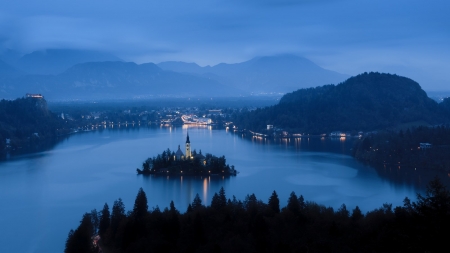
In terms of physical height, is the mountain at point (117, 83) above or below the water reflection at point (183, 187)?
above

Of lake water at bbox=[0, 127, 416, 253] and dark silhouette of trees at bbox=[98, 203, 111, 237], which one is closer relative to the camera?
dark silhouette of trees at bbox=[98, 203, 111, 237]

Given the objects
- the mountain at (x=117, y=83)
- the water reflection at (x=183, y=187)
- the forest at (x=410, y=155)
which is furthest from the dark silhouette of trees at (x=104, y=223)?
the mountain at (x=117, y=83)

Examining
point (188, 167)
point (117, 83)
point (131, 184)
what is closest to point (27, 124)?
point (188, 167)

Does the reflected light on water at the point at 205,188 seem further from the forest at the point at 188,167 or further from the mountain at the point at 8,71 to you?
the mountain at the point at 8,71

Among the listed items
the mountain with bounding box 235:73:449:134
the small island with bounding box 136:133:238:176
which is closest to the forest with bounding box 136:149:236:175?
the small island with bounding box 136:133:238:176

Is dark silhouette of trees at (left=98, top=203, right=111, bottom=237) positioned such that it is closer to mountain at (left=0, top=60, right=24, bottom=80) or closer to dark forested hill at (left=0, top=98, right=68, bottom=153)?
dark forested hill at (left=0, top=98, right=68, bottom=153)

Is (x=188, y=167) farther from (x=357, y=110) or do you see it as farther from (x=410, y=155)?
(x=357, y=110)
